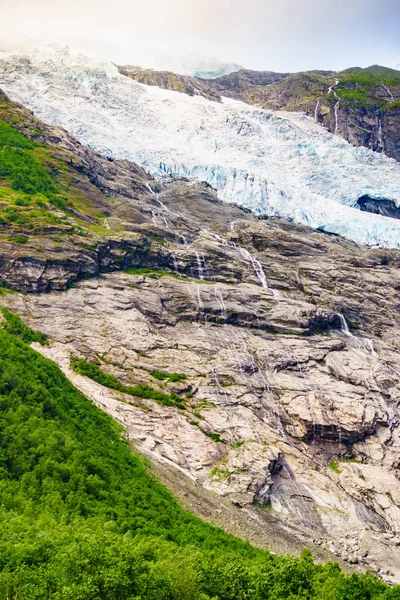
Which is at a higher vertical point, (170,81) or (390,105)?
(170,81)

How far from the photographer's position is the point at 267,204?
114062 mm

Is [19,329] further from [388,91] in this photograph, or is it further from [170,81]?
[388,91]

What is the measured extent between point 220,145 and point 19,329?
3887 inches

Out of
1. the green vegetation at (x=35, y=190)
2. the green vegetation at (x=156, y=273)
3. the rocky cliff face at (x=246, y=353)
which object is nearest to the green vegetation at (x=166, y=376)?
the rocky cliff face at (x=246, y=353)

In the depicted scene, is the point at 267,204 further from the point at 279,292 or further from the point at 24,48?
the point at 24,48

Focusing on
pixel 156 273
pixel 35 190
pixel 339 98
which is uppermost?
pixel 339 98

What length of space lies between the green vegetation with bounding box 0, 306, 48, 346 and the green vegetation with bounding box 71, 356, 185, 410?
13.9 ft

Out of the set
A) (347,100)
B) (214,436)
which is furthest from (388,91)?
(214,436)

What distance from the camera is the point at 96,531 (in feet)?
82.1

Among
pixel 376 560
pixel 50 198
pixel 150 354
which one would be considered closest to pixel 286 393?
pixel 150 354

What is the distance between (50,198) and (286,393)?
1915 inches

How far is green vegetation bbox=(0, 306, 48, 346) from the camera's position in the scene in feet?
153

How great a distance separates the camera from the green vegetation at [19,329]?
1831 inches

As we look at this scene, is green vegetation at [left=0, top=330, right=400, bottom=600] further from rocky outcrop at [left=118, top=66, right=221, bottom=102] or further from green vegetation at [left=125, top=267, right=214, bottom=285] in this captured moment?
rocky outcrop at [left=118, top=66, right=221, bottom=102]
